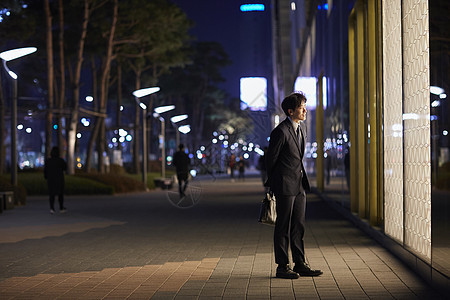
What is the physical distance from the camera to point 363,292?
23.2ft

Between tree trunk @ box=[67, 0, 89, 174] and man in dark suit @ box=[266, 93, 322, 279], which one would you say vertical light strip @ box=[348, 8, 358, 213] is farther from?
tree trunk @ box=[67, 0, 89, 174]

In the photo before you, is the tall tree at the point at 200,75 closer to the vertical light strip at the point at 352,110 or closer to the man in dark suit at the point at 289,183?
the vertical light strip at the point at 352,110

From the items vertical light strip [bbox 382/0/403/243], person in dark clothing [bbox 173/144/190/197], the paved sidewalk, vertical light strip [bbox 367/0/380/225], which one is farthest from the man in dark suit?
person in dark clothing [bbox 173/144/190/197]

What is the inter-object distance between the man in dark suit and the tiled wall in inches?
43.2

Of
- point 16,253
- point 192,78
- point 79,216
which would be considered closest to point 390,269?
point 16,253

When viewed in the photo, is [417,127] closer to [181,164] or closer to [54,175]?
[54,175]

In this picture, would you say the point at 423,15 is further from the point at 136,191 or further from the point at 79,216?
the point at 136,191

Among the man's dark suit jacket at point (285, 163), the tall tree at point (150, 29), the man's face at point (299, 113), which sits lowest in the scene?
the man's dark suit jacket at point (285, 163)

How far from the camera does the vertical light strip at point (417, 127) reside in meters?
7.40

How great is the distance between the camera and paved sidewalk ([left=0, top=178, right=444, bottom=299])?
7254 mm

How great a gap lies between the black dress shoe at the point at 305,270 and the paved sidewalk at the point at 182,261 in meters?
0.08

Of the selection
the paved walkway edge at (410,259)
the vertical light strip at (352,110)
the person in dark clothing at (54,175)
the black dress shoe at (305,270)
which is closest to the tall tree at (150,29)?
the person in dark clothing at (54,175)

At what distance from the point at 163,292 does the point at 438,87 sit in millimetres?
3018

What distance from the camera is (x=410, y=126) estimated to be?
8086 mm
